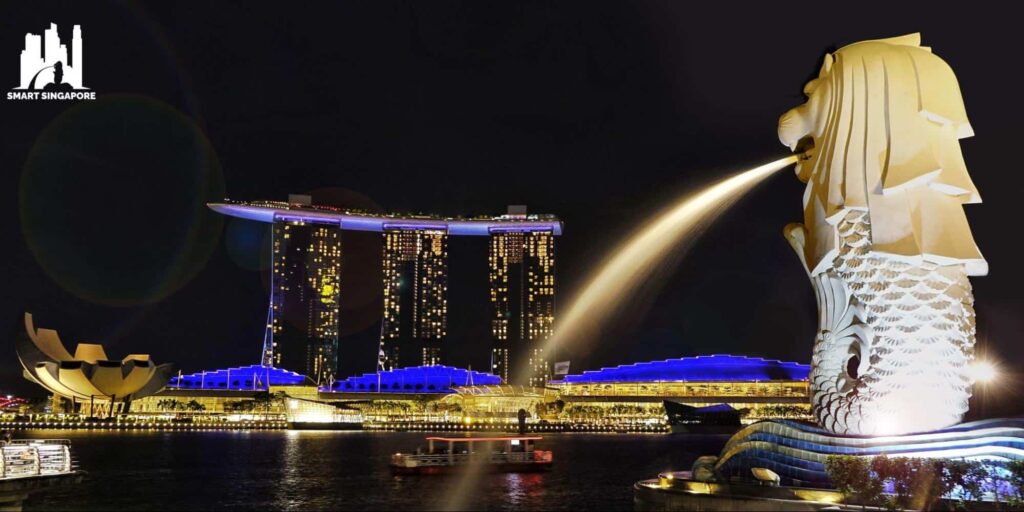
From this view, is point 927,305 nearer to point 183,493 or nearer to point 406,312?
point 183,493

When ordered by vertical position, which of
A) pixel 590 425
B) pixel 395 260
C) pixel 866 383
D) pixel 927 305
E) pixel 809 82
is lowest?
pixel 590 425

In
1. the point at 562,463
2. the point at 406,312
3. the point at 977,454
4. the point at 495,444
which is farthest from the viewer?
the point at 406,312

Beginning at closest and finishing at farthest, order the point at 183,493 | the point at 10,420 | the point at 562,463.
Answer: the point at 183,493, the point at 562,463, the point at 10,420

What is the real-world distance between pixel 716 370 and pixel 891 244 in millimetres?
110105

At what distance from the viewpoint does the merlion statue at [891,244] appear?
21797mm

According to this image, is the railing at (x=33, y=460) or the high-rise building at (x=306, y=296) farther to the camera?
the high-rise building at (x=306, y=296)

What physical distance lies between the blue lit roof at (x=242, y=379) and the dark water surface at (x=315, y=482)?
85703 millimetres

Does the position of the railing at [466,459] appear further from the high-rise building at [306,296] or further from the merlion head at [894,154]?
the high-rise building at [306,296]

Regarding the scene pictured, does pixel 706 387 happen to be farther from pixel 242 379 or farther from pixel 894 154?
pixel 894 154

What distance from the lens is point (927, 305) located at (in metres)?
22.0

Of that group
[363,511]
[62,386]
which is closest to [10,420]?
[62,386]

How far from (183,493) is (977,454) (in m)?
27.6

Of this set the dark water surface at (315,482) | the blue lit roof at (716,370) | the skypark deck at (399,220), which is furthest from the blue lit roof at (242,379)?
the dark water surface at (315,482)

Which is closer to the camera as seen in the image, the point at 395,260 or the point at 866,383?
the point at 866,383
